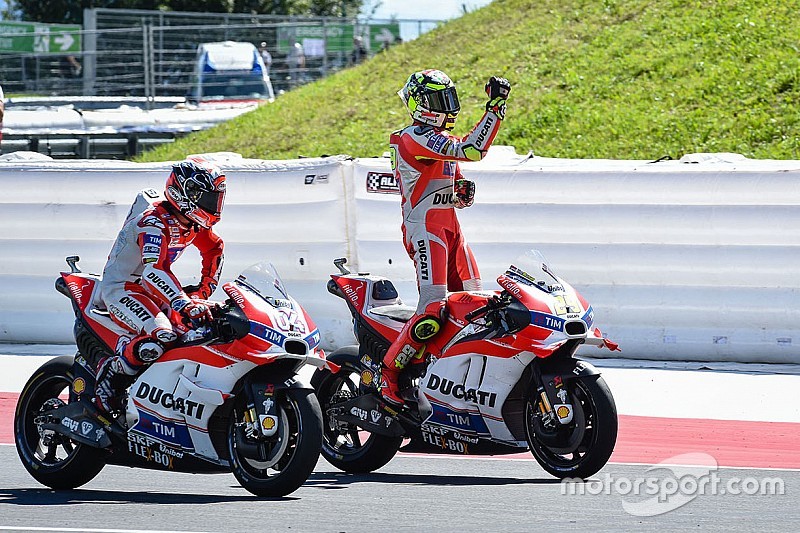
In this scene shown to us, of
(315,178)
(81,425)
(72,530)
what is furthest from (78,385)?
(315,178)

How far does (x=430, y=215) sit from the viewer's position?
7.67 m

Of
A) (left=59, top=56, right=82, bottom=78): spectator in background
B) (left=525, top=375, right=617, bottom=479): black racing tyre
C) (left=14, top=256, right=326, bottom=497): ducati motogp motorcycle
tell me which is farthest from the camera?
(left=59, top=56, right=82, bottom=78): spectator in background

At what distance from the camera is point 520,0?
22047 millimetres

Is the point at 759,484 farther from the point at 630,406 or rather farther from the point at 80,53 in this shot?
the point at 80,53

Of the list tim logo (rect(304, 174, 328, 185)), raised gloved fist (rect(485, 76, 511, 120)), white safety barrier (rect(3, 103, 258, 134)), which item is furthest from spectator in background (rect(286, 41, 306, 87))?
raised gloved fist (rect(485, 76, 511, 120))

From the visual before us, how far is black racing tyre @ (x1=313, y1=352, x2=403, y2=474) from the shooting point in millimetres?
7430

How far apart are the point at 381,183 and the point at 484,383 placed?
4.33 metres

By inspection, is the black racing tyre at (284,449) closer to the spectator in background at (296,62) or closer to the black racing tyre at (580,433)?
the black racing tyre at (580,433)

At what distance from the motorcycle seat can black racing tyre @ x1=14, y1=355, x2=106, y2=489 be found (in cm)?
176

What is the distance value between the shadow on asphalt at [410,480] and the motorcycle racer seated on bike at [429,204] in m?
0.44

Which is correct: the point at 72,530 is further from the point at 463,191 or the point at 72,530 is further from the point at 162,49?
the point at 162,49

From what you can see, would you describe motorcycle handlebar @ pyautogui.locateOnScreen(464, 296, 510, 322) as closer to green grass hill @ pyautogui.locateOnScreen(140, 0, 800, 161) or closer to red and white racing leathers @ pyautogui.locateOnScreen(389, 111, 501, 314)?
red and white racing leathers @ pyautogui.locateOnScreen(389, 111, 501, 314)

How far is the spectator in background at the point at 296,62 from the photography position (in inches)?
1189

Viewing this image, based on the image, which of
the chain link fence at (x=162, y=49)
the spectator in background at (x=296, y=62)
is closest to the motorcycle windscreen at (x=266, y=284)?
the chain link fence at (x=162, y=49)
